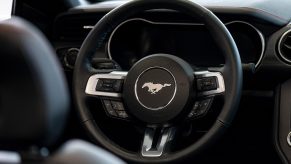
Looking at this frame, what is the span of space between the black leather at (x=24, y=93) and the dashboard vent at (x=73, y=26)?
1.32 m

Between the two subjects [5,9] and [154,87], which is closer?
[154,87]

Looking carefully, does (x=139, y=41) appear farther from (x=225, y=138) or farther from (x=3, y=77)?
(x=3, y=77)

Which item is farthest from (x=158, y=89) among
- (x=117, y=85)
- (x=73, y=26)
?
(x=73, y=26)

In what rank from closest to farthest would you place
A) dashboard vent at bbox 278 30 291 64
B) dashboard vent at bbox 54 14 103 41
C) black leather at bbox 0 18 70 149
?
black leather at bbox 0 18 70 149
dashboard vent at bbox 278 30 291 64
dashboard vent at bbox 54 14 103 41

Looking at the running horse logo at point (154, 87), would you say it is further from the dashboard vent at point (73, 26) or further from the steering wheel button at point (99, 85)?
the dashboard vent at point (73, 26)

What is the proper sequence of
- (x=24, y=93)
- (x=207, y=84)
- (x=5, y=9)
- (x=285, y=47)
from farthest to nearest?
(x=5, y=9) < (x=285, y=47) < (x=207, y=84) < (x=24, y=93)

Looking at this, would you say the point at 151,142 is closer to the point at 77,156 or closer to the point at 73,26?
the point at 73,26

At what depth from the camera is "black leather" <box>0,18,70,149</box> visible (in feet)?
2.49

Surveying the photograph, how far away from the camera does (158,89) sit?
1624mm

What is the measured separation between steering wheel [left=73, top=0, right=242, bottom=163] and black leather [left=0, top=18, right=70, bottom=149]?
2.60 feet

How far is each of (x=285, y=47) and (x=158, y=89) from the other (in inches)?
17.0

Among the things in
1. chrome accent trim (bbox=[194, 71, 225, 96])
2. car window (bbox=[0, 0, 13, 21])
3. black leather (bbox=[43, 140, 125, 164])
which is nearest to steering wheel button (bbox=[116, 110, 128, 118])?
chrome accent trim (bbox=[194, 71, 225, 96])

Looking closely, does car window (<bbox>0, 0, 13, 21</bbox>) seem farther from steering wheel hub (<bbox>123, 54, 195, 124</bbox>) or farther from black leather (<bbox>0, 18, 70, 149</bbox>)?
black leather (<bbox>0, 18, 70, 149</bbox>)

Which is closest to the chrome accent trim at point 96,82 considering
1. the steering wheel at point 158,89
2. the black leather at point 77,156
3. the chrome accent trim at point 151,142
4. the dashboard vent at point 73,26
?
the steering wheel at point 158,89
